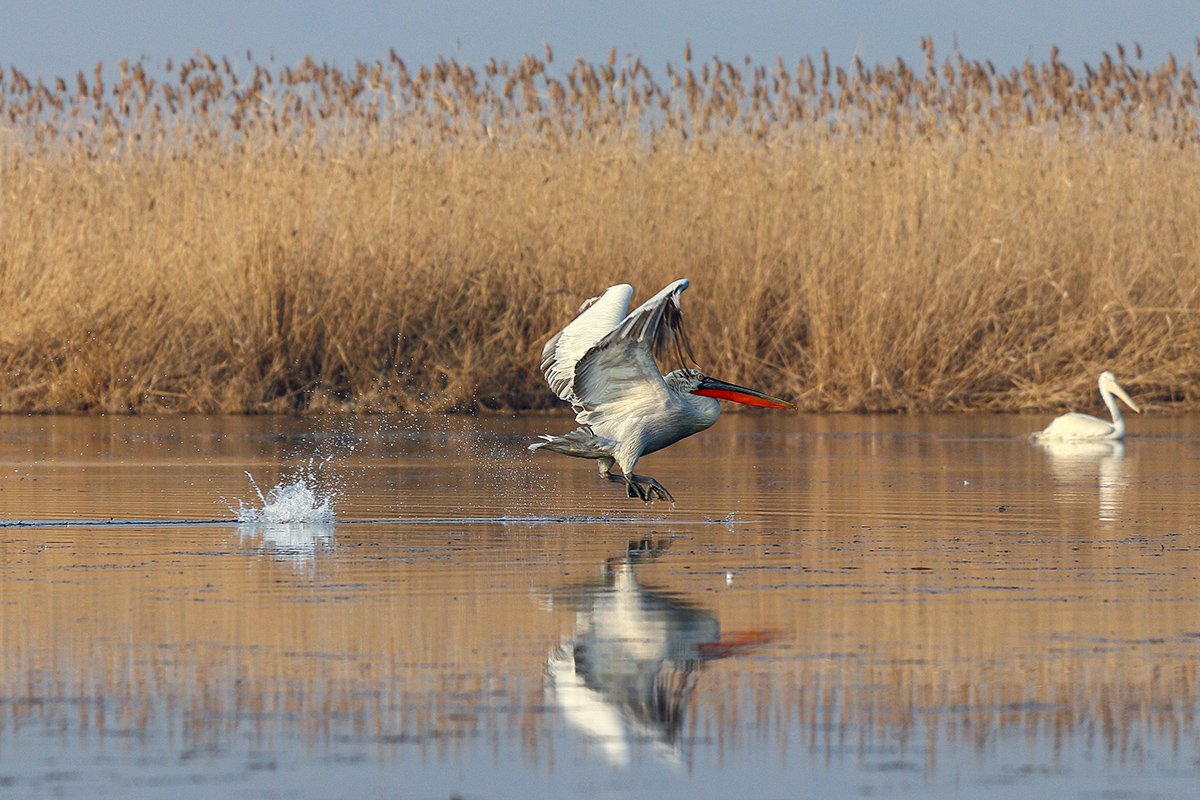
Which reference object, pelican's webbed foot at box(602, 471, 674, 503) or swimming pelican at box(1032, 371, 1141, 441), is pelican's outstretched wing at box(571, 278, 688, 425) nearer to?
pelican's webbed foot at box(602, 471, 674, 503)

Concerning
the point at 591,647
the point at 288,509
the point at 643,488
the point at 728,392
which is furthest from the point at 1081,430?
the point at 591,647

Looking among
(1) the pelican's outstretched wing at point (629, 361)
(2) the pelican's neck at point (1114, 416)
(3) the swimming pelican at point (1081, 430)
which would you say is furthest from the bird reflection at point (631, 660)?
(2) the pelican's neck at point (1114, 416)

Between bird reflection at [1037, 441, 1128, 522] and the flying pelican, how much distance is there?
208cm

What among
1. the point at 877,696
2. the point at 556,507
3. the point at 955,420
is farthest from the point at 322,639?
the point at 955,420

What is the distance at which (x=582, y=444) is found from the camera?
10.3 metres

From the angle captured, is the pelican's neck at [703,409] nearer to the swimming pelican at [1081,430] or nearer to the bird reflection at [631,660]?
the bird reflection at [631,660]

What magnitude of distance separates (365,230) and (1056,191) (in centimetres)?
649

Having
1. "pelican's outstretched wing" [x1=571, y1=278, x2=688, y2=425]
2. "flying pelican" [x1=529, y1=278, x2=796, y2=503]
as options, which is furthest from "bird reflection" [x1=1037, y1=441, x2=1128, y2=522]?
"pelican's outstretched wing" [x1=571, y1=278, x2=688, y2=425]

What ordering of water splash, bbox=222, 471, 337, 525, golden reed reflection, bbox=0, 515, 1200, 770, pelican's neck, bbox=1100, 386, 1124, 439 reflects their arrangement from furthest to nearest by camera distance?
pelican's neck, bbox=1100, 386, 1124, 439 < water splash, bbox=222, 471, 337, 525 < golden reed reflection, bbox=0, 515, 1200, 770

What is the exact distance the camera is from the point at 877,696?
550 cm

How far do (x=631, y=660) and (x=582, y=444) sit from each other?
4.33m

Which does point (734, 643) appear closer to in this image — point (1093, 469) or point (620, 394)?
point (620, 394)

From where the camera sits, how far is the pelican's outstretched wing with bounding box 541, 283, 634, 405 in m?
9.96

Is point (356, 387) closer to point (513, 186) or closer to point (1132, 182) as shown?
point (513, 186)
